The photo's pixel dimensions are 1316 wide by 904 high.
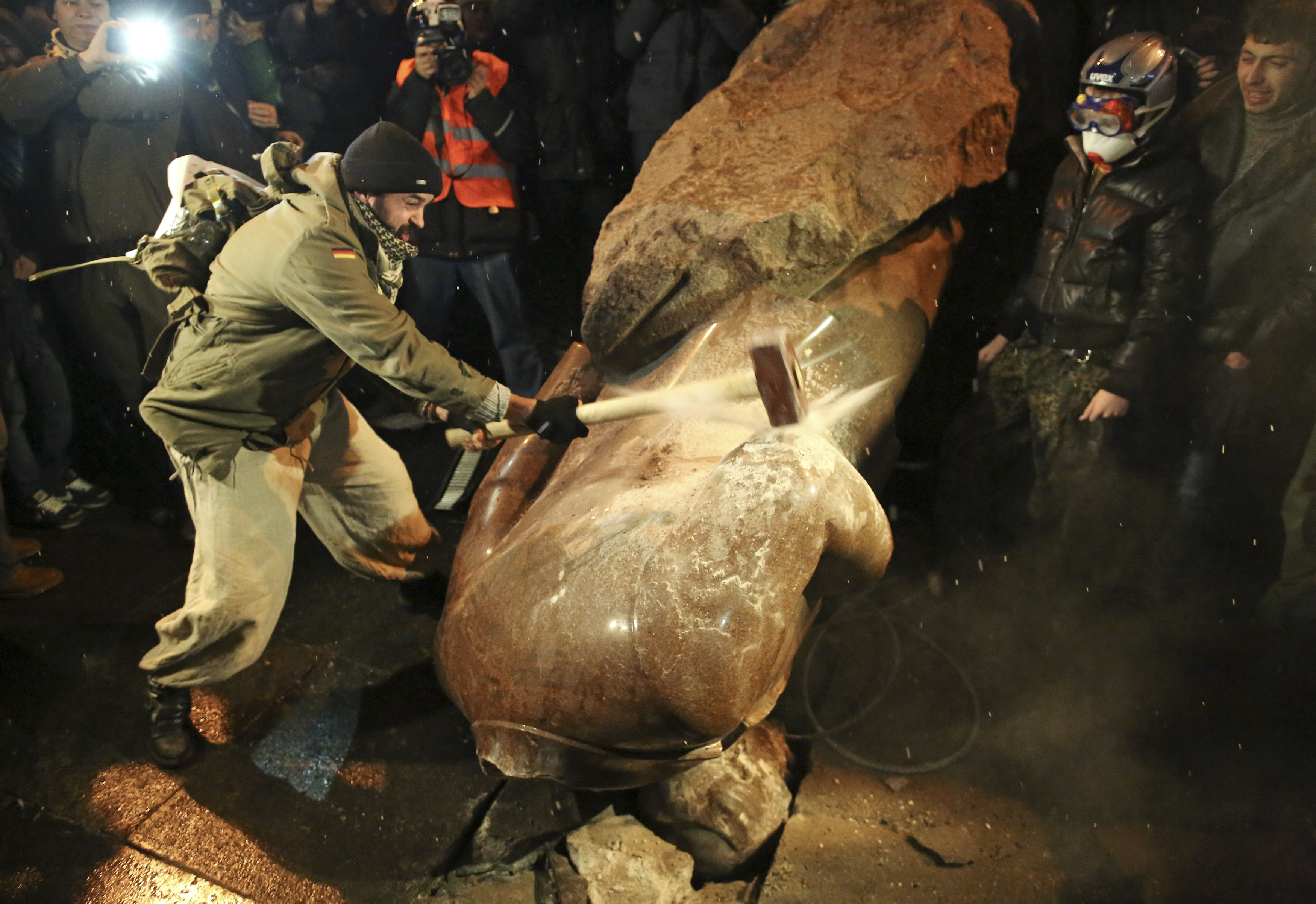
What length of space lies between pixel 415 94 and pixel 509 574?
2947 millimetres

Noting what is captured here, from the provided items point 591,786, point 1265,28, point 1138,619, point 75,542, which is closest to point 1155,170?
point 1265,28

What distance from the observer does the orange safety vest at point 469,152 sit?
413 cm

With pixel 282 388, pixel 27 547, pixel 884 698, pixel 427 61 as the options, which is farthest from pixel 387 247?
pixel 27 547

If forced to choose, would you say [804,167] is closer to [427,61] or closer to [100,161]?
[427,61]

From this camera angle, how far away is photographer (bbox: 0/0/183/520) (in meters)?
3.75

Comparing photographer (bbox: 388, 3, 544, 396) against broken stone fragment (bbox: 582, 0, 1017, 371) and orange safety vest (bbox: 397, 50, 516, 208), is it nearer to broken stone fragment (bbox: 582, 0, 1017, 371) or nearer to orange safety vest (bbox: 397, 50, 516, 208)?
orange safety vest (bbox: 397, 50, 516, 208)

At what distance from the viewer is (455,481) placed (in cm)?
447

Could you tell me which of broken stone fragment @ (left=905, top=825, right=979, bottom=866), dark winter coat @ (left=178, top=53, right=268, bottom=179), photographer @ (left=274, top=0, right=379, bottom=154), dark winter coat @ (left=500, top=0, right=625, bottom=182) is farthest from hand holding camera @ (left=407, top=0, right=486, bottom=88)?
broken stone fragment @ (left=905, top=825, right=979, bottom=866)

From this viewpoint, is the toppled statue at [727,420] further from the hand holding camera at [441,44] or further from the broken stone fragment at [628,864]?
the hand holding camera at [441,44]

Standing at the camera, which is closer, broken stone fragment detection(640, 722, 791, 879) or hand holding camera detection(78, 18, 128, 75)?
broken stone fragment detection(640, 722, 791, 879)

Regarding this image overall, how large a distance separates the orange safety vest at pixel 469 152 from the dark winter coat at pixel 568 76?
25cm

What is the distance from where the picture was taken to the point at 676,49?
4.23 m

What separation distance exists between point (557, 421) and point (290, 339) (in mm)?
1021

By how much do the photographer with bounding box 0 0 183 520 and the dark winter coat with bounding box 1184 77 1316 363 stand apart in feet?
14.9
